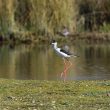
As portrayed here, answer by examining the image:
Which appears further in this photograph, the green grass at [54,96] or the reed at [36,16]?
the reed at [36,16]

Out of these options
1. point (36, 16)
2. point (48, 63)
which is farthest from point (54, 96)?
point (36, 16)

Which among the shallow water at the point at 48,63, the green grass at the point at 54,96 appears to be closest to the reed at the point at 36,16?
the shallow water at the point at 48,63

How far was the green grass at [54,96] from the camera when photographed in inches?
465

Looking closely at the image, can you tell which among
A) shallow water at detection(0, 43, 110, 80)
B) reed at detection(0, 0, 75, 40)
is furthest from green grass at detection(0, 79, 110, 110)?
reed at detection(0, 0, 75, 40)

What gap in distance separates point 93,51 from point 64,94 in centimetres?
1949

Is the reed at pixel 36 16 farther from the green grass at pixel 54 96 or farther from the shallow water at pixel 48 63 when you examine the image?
the green grass at pixel 54 96

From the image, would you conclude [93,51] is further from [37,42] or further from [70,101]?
[70,101]

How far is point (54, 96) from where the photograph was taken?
13141 millimetres

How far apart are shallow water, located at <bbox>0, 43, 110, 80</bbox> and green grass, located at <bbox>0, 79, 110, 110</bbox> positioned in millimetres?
5204

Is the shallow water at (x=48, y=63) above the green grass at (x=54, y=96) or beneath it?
beneath

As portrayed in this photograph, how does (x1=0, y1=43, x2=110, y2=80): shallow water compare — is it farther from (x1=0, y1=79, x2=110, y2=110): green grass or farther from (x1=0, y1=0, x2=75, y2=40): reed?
(x1=0, y1=79, x2=110, y2=110): green grass

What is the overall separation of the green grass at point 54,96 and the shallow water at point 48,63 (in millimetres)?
5204

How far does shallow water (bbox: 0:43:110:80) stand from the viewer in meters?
21.5

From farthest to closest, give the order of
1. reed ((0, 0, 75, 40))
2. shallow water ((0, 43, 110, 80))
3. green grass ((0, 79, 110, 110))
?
reed ((0, 0, 75, 40)) → shallow water ((0, 43, 110, 80)) → green grass ((0, 79, 110, 110))
